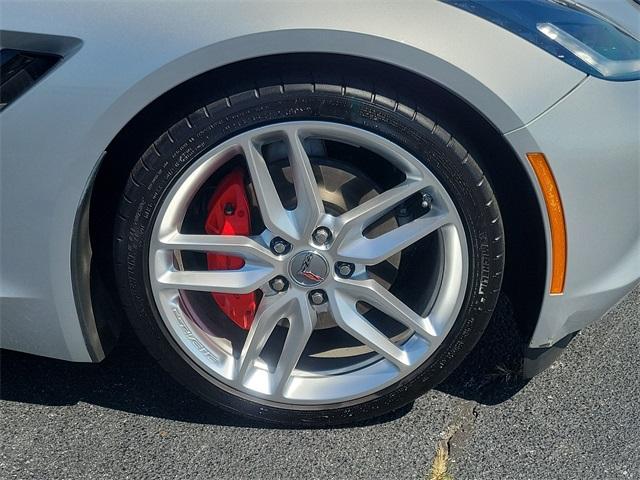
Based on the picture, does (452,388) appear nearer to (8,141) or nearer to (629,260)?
→ (629,260)

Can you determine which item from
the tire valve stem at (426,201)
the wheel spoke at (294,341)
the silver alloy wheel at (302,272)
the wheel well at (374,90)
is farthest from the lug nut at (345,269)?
the wheel well at (374,90)

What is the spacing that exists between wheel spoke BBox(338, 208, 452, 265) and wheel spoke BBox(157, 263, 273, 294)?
21cm

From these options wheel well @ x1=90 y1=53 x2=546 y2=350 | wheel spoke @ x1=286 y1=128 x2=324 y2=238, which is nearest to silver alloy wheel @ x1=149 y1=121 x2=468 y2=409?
wheel spoke @ x1=286 y1=128 x2=324 y2=238

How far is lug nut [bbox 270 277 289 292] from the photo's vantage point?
2.02 m

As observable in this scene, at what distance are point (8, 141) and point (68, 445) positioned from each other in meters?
0.85

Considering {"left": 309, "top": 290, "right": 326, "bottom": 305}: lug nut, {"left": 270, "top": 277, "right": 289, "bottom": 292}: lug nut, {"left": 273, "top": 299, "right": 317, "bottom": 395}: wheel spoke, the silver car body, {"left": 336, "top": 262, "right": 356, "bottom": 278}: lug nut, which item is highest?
the silver car body

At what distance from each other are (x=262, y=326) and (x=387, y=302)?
335 millimetres

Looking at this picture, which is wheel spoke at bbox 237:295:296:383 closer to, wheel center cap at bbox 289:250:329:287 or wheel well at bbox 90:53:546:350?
wheel center cap at bbox 289:250:329:287

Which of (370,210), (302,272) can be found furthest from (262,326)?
(370,210)

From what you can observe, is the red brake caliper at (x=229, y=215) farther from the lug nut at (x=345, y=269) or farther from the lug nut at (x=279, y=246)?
the lug nut at (x=345, y=269)

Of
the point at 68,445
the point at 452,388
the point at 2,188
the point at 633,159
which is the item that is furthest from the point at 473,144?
the point at 68,445

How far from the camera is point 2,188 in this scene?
186 centimetres

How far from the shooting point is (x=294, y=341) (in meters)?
2.08

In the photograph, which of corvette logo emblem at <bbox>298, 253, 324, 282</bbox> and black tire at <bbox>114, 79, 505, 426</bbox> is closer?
black tire at <bbox>114, 79, 505, 426</bbox>
